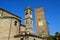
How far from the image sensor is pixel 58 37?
22.8 meters

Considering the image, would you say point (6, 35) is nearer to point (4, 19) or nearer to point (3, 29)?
point (3, 29)

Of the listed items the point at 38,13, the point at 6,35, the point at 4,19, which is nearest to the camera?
the point at 6,35

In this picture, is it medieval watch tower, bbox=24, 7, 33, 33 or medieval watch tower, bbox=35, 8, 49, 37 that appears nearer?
medieval watch tower, bbox=35, 8, 49, 37

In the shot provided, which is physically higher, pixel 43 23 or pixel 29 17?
pixel 29 17

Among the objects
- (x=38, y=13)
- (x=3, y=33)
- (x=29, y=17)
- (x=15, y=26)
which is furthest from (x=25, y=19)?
(x=3, y=33)

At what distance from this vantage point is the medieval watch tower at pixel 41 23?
28.9 m

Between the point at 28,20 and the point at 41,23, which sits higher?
the point at 28,20

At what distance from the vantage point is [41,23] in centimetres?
3077

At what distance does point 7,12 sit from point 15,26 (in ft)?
23.5

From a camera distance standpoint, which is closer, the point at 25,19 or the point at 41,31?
the point at 41,31

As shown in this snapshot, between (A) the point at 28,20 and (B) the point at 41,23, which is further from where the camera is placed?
(A) the point at 28,20

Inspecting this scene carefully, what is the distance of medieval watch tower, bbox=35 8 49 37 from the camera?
94.7 ft

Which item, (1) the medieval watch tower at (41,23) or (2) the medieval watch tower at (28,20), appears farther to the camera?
(2) the medieval watch tower at (28,20)

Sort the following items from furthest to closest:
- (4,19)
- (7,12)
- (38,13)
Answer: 1. (38,13)
2. (7,12)
3. (4,19)
